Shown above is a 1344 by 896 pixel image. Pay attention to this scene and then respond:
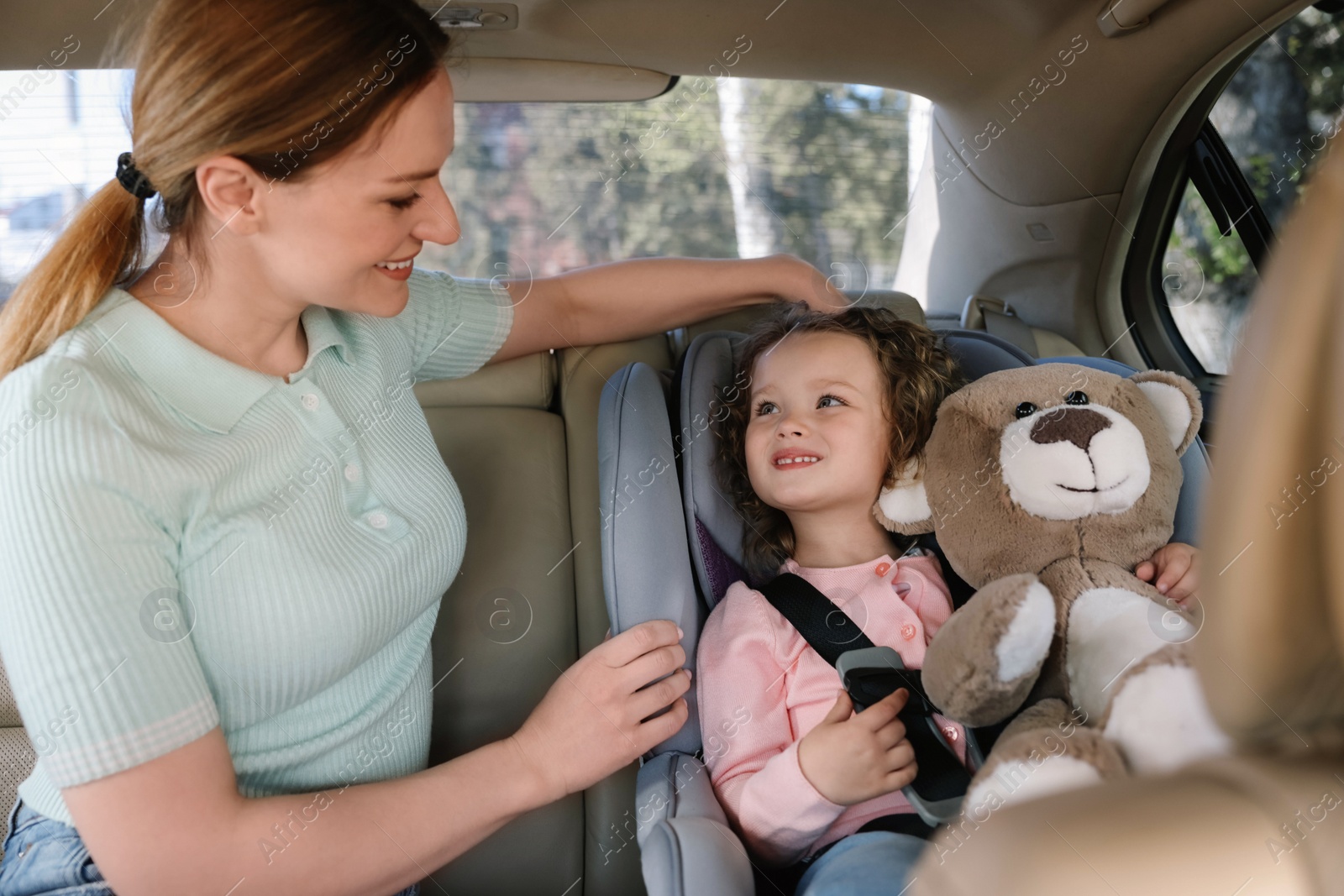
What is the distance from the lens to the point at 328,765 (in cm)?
115

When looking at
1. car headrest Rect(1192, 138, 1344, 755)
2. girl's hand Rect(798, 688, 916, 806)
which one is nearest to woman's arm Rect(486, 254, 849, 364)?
girl's hand Rect(798, 688, 916, 806)

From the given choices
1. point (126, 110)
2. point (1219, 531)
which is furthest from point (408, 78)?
point (1219, 531)

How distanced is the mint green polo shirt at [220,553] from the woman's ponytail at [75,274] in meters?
0.03

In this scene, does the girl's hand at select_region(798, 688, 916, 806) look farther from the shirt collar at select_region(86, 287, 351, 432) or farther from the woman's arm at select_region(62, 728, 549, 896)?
the shirt collar at select_region(86, 287, 351, 432)

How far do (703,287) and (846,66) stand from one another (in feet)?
2.37

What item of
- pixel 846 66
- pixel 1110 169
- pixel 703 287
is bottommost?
pixel 703 287

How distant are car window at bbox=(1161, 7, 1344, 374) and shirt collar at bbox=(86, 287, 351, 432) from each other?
1485 millimetres

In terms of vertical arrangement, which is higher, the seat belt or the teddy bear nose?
the teddy bear nose

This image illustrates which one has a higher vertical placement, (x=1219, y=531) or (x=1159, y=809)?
(x=1219, y=531)

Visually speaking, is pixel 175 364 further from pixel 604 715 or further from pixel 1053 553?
pixel 1053 553

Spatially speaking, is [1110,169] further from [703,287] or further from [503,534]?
[503,534]

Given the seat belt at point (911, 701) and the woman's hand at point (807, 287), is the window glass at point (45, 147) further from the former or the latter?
the seat belt at point (911, 701)

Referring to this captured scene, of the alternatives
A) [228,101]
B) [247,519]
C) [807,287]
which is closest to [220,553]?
[247,519]

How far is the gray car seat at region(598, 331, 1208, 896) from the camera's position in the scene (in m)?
1.27
